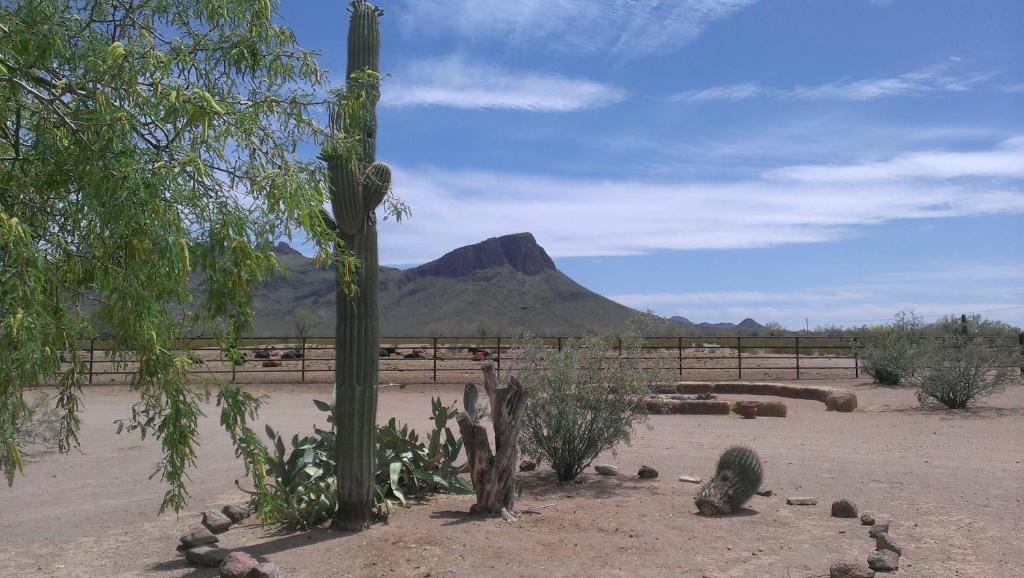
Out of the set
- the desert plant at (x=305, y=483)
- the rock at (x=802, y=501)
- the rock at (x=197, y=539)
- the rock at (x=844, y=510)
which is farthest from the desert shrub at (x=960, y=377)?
the rock at (x=197, y=539)

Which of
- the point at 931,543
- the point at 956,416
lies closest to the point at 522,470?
the point at 931,543

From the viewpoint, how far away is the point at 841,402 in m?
17.7

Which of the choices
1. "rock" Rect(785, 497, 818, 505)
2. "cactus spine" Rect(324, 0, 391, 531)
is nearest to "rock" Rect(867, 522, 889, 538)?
"rock" Rect(785, 497, 818, 505)

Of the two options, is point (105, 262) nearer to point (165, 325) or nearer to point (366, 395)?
point (165, 325)

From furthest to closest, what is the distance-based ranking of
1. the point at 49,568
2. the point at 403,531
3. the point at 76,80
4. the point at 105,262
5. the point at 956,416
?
the point at 956,416
the point at 403,531
the point at 49,568
the point at 76,80
the point at 105,262

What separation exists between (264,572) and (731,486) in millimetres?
4771

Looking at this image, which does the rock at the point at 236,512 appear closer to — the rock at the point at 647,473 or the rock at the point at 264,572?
the rock at the point at 264,572

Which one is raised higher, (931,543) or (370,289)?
(370,289)

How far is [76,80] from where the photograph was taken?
13.4 feet

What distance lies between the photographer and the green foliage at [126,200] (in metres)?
3.48

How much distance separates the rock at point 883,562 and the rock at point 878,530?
637mm

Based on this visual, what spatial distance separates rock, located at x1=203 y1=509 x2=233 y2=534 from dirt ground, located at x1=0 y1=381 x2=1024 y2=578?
234mm

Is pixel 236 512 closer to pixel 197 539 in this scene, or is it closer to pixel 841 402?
pixel 197 539

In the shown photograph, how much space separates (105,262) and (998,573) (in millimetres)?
6635
